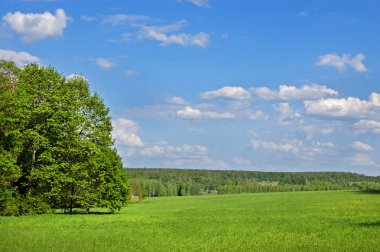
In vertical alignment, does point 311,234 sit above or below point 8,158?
below

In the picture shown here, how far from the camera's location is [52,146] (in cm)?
5491

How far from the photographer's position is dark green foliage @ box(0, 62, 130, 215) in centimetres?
5025

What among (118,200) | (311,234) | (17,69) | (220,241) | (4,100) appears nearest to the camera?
(220,241)

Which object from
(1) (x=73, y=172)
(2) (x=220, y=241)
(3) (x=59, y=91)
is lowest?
(2) (x=220, y=241)

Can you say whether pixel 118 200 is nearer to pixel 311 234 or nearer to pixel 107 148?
pixel 107 148

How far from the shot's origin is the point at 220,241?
97.3 ft

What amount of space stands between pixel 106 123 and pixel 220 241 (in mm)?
34181

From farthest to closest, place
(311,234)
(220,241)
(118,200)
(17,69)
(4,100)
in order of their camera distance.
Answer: (118,200)
(17,69)
(4,100)
(311,234)
(220,241)

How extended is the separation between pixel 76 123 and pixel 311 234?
31.9 meters

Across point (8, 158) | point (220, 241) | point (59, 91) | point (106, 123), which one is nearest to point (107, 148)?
point (106, 123)

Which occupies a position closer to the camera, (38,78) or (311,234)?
(311,234)

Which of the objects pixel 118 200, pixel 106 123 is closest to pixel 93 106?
pixel 106 123

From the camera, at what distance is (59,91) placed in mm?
55469

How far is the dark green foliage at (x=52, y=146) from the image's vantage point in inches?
1978
